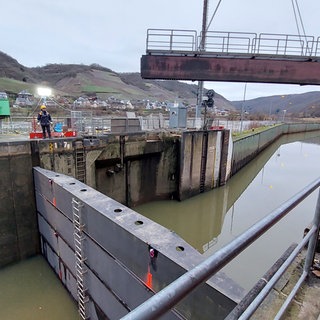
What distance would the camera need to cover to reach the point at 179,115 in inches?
612

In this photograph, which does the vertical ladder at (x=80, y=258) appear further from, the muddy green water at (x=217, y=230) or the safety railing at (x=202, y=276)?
the safety railing at (x=202, y=276)

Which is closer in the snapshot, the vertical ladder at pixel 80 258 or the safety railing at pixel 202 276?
the safety railing at pixel 202 276

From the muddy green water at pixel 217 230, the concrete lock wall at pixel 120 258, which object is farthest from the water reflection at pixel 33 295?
the concrete lock wall at pixel 120 258

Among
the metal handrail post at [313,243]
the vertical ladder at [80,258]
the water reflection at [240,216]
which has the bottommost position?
the water reflection at [240,216]

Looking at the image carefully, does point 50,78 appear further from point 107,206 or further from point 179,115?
point 107,206

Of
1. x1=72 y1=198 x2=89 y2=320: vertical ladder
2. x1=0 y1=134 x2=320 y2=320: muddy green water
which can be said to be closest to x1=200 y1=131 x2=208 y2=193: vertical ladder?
x1=0 y1=134 x2=320 y2=320: muddy green water

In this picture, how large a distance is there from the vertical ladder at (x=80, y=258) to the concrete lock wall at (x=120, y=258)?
69 millimetres

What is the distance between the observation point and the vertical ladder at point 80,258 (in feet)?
16.3

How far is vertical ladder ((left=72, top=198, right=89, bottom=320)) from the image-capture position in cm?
497

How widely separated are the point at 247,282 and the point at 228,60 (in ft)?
33.4

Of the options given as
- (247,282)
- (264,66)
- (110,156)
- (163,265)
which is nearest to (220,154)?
(264,66)

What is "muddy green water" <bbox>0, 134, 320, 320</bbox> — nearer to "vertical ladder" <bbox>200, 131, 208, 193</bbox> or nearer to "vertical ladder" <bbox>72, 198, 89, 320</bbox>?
"vertical ladder" <bbox>72, 198, 89, 320</bbox>

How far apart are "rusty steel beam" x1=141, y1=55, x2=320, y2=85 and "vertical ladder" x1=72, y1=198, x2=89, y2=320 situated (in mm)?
9054

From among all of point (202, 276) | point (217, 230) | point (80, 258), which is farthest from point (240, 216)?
point (202, 276)
